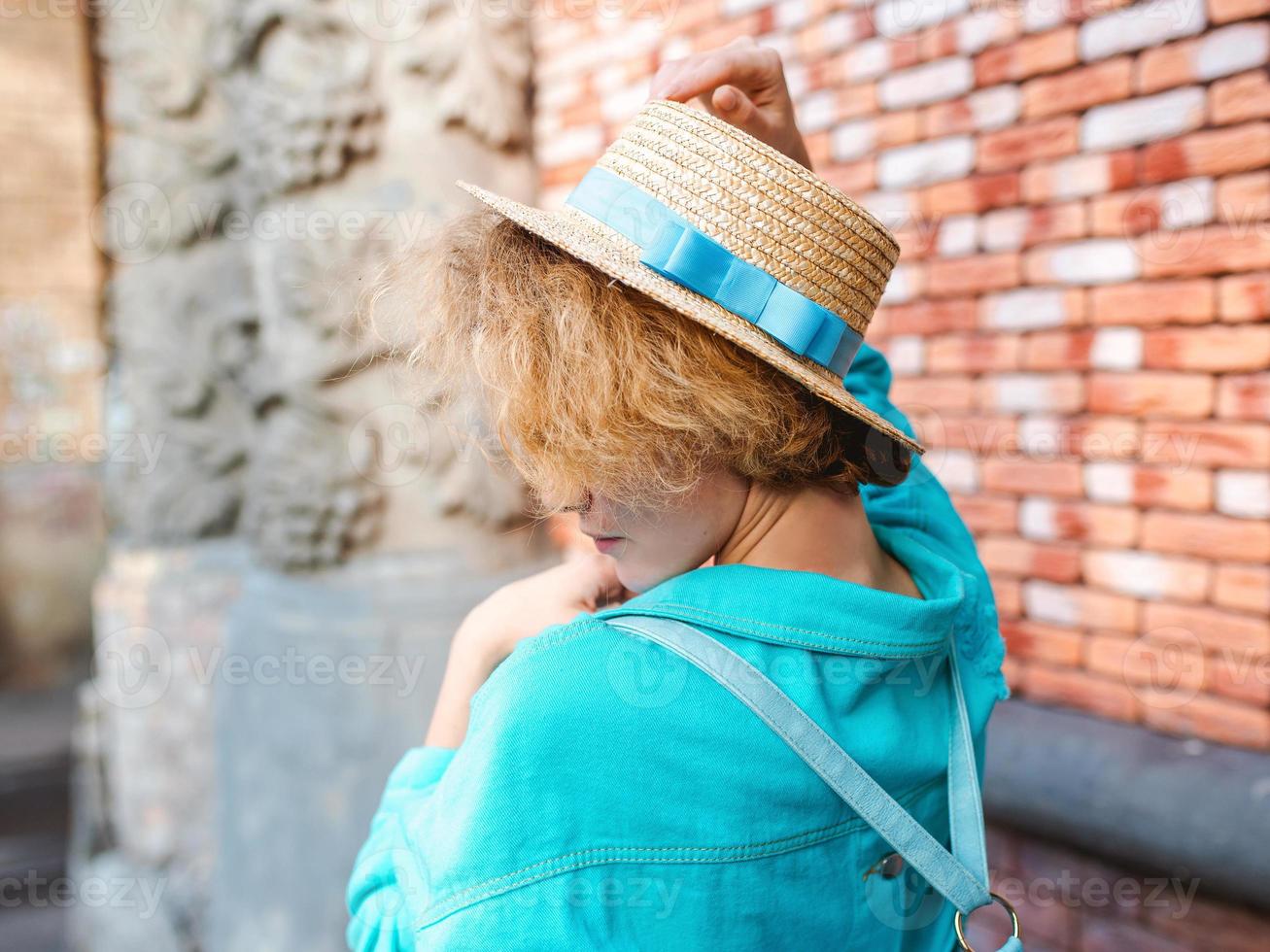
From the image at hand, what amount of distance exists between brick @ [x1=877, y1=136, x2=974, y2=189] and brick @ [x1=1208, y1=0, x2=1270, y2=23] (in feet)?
1.95

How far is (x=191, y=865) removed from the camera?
3.91 meters

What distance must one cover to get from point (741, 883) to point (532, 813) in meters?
0.22

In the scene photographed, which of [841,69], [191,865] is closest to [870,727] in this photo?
[841,69]

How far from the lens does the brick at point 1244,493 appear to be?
2.18m

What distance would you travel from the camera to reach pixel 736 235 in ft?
3.34

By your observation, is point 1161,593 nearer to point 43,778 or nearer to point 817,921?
point 817,921

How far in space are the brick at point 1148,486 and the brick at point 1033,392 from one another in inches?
6.8

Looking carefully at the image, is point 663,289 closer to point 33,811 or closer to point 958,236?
point 958,236

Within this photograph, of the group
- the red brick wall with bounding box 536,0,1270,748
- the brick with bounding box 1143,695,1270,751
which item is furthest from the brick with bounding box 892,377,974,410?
the brick with bounding box 1143,695,1270,751

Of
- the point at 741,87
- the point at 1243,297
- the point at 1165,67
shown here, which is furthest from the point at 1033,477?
the point at 741,87

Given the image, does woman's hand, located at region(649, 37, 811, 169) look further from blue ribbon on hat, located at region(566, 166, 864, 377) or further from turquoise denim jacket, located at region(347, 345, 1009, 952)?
turquoise denim jacket, located at region(347, 345, 1009, 952)

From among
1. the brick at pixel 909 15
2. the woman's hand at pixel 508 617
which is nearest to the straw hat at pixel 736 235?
the woman's hand at pixel 508 617

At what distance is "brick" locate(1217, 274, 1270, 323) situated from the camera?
214cm

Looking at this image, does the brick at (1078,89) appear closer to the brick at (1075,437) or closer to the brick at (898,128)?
the brick at (898,128)
